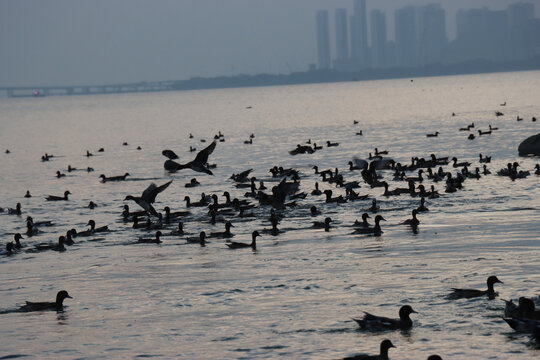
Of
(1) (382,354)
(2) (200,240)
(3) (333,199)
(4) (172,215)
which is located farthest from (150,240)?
(1) (382,354)

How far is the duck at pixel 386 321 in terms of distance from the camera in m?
16.6

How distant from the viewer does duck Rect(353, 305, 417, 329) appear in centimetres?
1656

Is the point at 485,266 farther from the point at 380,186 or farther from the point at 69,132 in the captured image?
the point at 69,132

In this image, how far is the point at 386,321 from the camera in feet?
54.4

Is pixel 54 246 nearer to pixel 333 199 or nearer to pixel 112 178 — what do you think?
pixel 333 199

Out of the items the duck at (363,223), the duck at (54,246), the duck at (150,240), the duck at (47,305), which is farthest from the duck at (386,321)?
the duck at (54,246)

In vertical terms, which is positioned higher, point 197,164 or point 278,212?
point 197,164

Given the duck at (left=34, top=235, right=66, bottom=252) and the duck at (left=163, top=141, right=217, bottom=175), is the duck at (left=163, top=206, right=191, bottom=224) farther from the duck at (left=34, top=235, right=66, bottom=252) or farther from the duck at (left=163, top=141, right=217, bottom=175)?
the duck at (left=163, top=141, right=217, bottom=175)

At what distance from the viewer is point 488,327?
16.6m

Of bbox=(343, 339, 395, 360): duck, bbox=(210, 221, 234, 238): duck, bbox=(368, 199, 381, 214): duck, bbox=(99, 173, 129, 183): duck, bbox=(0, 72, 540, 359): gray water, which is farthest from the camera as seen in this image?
bbox=(99, 173, 129, 183): duck

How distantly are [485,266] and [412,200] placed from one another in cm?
1191

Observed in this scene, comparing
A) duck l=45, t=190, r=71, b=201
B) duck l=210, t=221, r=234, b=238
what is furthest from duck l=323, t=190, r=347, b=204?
duck l=45, t=190, r=71, b=201

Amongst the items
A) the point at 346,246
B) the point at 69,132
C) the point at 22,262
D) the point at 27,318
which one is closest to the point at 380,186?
the point at 346,246

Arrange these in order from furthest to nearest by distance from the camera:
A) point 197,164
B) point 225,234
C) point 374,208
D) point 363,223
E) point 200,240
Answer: point 374,208
point 225,234
point 363,223
point 200,240
point 197,164
